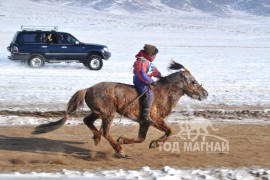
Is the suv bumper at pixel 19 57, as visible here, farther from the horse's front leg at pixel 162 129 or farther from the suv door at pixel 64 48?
the horse's front leg at pixel 162 129

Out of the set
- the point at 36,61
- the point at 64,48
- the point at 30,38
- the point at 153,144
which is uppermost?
the point at 30,38

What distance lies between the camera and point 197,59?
29078 millimetres

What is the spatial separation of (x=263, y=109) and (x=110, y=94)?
22.3ft

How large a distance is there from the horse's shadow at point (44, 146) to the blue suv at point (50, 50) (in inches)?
539

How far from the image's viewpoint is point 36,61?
23.1 m

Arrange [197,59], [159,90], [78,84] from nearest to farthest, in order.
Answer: [159,90]
[78,84]
[197,59]

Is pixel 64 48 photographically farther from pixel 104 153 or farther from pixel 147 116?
pixel 147 116

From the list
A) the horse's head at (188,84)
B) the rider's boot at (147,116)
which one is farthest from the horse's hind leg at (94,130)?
the horse's head at (188,84)

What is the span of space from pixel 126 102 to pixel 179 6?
166m

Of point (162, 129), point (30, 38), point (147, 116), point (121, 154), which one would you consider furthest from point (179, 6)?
point (121, 154)

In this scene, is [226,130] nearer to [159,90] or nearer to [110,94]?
[159,90]

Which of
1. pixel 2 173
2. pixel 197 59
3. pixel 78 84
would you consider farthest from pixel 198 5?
pixel 2 173

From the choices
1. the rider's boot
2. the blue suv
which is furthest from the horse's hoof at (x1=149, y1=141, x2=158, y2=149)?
the blue suv

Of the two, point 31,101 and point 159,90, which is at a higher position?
point 159,90
